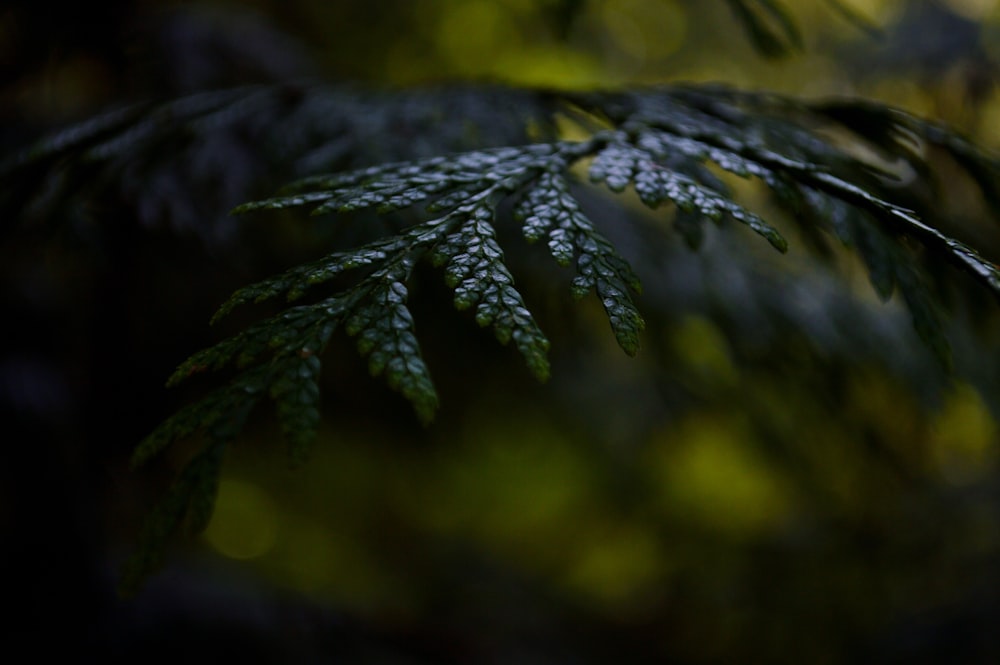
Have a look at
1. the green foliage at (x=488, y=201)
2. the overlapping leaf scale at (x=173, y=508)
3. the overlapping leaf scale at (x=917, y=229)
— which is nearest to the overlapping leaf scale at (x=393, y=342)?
the green foliage at (x=488, y=201)

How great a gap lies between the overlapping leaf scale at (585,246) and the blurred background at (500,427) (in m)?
0.30

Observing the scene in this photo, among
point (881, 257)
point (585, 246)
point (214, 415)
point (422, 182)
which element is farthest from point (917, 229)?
point (214, 415)

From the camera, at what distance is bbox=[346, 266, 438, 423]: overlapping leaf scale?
1.28 feet

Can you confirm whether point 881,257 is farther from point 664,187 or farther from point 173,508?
point 173,508

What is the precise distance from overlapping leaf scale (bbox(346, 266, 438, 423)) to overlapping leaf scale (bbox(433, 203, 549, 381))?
0.03 metres

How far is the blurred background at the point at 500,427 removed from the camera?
104cm

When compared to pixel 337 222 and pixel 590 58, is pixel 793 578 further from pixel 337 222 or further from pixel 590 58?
pixel 590 58

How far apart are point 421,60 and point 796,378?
1910 mm

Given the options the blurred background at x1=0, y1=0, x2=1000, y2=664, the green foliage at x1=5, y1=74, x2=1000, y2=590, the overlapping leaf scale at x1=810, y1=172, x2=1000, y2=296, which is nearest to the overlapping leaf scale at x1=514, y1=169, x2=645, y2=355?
the green foliage at x1=5, y1=74, x2=1000, y2=590

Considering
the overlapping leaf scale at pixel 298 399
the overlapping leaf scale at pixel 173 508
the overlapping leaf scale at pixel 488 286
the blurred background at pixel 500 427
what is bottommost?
the overlapping leaf scale at pixel 173 508

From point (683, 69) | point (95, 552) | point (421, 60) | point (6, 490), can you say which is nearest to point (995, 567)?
point (95, 552)

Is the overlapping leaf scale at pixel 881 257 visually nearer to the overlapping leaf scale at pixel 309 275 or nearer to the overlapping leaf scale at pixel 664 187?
the overlapping leaf scale at pixel 664 187

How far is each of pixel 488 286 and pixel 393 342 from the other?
0.07 meters

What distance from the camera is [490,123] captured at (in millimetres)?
773
